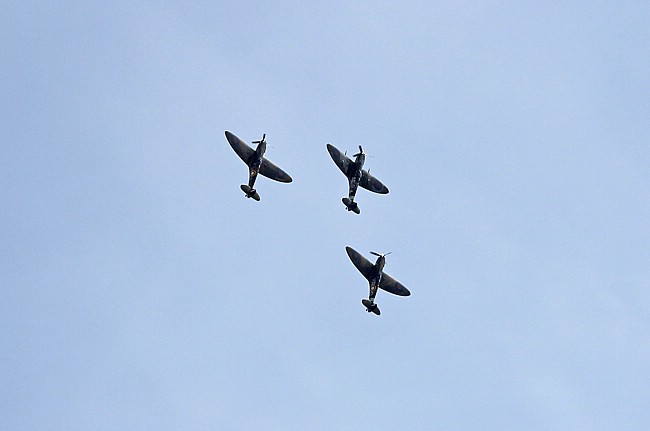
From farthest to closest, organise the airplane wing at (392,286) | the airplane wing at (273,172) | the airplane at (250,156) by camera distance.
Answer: the airplane wing at (392,286), the airplane wing at (273,172), the airplane at (250,156)

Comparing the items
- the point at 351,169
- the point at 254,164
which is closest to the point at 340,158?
the point at 351,169

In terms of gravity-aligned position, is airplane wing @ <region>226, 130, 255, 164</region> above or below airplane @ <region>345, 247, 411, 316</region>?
above

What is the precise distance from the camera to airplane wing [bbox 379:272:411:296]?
18912 cm

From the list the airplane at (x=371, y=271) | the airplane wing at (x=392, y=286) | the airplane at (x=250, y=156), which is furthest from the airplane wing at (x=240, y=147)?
the airplane wing at (x=392, y=286)

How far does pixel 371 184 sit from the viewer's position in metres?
192

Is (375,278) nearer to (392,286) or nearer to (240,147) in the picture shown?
(392,286)

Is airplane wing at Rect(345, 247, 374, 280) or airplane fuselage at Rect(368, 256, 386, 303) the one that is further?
airplane wing at Rect(345, 247, 374, 280)

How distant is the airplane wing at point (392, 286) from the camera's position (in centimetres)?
18912

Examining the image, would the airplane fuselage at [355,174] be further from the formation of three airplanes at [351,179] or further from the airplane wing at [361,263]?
the airplane wing at [361,263]

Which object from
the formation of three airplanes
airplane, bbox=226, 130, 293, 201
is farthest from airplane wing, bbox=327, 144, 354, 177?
airplane, bbox=226, 130, 293, 201

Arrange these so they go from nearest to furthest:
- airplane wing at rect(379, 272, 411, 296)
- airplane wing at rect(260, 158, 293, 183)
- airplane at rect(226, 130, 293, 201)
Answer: airplane at rect(226, 130, 293, 201), airplane wing at rect(260, 158, 293, 183), airplane wing at rect(379, 272, 411, 296)

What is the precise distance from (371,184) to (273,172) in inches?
655

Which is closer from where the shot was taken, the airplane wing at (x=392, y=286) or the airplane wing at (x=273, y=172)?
the airplane wing at (x=273, y=172)

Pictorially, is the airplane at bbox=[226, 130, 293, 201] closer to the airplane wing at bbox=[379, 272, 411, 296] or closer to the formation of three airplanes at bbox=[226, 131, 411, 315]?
the formation of three airplanes at bbox=[226, 131, 411, 315]
